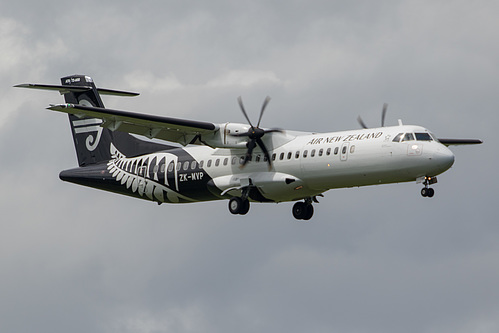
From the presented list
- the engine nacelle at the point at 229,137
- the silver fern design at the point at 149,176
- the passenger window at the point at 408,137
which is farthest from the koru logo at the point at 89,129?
the passenger window at the point at 408,137

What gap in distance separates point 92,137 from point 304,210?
10302 mm

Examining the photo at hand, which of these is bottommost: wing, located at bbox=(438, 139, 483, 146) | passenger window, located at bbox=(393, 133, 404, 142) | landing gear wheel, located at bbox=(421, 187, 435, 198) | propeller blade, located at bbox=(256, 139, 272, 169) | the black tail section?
landing gear wheel, located at bbox=(421, 187, 435, 198)

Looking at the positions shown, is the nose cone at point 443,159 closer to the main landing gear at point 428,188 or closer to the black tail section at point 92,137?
the main landing gear at point 428,188

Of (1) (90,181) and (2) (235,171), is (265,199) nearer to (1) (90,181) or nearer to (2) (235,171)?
(2) (235,171)

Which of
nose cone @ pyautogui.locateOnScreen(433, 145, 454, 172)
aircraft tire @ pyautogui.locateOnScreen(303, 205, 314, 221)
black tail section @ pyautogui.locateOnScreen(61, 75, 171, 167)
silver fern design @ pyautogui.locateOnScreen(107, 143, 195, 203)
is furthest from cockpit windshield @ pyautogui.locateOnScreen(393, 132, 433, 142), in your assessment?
black tail section @ pyautogui.locateOnScreen(61, 75, 171, 167)

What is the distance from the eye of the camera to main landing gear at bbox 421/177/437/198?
3269 cm

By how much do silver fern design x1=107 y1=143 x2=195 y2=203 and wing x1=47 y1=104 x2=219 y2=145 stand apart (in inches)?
67.7

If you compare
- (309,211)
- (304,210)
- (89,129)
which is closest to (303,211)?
(304,210)

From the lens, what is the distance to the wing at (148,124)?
34.5 m

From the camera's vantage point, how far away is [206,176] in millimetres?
37719

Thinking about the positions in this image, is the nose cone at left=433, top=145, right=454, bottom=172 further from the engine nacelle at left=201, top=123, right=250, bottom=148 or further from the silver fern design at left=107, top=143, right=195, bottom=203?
the silver fern design at left=107, top=143, right=195, bottom=203

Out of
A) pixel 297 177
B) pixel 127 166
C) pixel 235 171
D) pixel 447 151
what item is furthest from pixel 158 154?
pixel 447 151

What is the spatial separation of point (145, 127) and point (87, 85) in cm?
699

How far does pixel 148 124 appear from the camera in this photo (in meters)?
36.7
